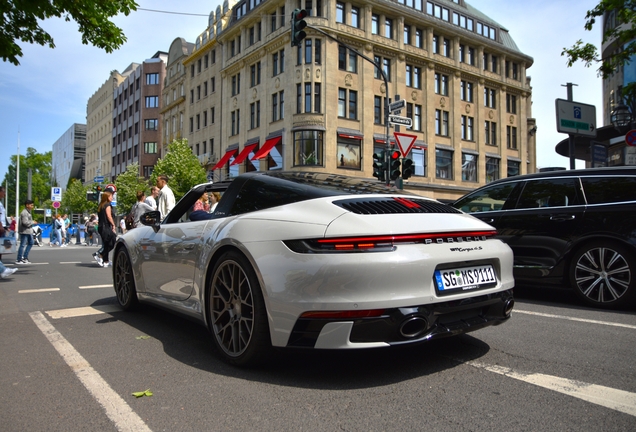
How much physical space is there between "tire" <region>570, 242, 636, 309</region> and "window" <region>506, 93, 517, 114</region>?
45713mm

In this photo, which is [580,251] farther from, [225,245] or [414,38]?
[414,38]

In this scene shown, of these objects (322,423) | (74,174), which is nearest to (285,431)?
(322,423)

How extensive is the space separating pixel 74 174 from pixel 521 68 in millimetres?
86191

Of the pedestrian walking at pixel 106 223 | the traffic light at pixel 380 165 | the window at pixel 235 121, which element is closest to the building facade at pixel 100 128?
the window at pixel 235 121

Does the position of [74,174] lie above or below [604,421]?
above

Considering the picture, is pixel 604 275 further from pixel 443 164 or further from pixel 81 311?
pixel 443 164

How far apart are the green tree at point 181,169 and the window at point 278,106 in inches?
368

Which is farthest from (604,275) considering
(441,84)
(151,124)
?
(151,124)

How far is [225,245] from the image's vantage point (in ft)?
11.6

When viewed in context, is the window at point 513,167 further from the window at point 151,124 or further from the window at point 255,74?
the window at point 151,124

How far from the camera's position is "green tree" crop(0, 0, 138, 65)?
9422 millimetres

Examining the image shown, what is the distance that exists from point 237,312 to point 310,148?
31432 mm

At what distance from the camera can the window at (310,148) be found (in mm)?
34344

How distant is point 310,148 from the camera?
34.4 m
